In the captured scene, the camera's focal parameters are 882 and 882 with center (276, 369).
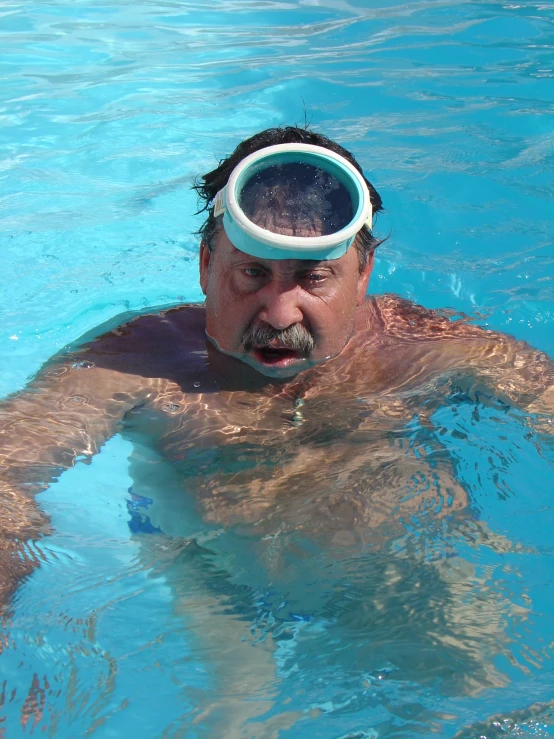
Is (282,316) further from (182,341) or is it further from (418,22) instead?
(418,22)

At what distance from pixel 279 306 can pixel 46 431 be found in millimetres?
1013

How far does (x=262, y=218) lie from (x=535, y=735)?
1994 mm

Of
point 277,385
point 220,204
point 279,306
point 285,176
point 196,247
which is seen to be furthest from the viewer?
point 196,247

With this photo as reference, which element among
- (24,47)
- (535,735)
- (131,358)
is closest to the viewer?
(535,735)

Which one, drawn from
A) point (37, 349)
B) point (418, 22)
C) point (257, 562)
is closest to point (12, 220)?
point (37, 349)

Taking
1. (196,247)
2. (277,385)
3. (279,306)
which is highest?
(279,306)

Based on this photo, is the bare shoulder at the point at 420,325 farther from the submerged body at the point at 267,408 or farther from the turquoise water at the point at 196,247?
the turquoise water at the point at 196,247

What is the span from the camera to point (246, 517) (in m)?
3.28

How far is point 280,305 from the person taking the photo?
3.32 m

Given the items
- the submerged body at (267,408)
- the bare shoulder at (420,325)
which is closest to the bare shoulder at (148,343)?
the submerged body at (267,408)

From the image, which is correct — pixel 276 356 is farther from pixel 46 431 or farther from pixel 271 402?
pixel 46 431

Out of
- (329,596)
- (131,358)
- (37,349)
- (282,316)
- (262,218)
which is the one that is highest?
(262,218)

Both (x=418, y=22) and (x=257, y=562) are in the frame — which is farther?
(x=418, y=22)

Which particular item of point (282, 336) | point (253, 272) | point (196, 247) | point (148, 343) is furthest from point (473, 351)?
point (196, 247)
